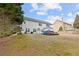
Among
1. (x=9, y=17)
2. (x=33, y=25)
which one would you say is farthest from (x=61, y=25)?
(x=9, y=17)

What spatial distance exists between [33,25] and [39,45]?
0.25 m

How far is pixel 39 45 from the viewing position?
2.39 metres

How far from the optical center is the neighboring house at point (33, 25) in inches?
94.2

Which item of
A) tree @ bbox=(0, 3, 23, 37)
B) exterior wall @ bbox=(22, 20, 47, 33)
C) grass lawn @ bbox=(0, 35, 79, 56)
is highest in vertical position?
tree @ bbox=(0, 3, 23, 37)

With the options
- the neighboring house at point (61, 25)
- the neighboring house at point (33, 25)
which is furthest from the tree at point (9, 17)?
the neighboring house at point (61, 25)

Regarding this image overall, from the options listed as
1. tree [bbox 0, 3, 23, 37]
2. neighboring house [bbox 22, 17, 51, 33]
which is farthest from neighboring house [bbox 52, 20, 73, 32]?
tree [bbox 0, 3, 23, 37]

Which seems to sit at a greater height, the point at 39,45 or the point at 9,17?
the point at 9,17

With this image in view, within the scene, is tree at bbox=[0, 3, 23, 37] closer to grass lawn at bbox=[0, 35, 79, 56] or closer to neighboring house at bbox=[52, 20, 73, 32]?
grass lawn at bbox=[0, 35, 79, 56]

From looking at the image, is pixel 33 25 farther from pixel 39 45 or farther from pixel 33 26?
pixel 39 45

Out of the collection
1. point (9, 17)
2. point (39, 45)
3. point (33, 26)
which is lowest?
point (39, 45)

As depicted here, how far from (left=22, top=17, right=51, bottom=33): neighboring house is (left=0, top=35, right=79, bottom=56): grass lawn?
7 cm

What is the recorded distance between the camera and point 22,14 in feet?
7.89

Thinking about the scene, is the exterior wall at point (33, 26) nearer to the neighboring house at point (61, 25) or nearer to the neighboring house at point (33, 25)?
the neighboring house at point (33, 25)

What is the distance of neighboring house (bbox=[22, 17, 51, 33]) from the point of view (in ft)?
7.85
